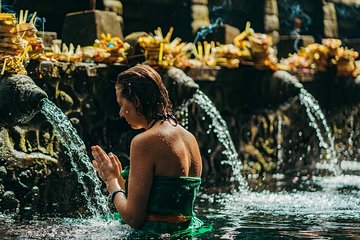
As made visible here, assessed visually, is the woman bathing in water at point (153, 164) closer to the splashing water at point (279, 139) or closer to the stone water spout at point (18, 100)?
the stone water spout at point (18, 100)

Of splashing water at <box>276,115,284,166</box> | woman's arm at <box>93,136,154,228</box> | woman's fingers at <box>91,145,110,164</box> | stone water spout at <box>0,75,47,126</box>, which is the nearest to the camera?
woman's arm at <box>93,136,154,228</box>

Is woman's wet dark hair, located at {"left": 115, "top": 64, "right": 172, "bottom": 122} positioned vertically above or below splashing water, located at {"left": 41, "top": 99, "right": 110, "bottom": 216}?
above

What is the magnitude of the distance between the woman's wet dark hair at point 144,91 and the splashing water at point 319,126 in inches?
312

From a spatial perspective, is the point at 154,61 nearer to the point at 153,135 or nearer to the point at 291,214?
the point at 291,214

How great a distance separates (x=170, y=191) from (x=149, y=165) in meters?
0.20

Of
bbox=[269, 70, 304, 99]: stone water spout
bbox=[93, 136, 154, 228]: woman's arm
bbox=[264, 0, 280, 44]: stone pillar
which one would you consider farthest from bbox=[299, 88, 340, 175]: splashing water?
bbox=[93, 136, 154, 228]: woman's arm

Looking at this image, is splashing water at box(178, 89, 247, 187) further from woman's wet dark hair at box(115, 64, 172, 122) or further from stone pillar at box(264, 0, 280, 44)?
stone pillar at box(264, 0, 280, 44)

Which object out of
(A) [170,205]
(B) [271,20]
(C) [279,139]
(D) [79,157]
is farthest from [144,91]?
(B) [271,20]

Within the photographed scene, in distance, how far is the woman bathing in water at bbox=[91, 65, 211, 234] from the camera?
4.34m

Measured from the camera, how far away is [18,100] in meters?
7.07

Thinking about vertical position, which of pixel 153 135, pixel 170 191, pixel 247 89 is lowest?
pixel 170 191

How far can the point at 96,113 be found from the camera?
9.55 meters

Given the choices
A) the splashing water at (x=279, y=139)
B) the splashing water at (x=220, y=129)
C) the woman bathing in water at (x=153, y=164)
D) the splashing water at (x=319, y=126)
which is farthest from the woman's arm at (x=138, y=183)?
the splashing water at (x=279, y=139)

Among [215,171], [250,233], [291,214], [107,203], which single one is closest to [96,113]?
[107,203]
